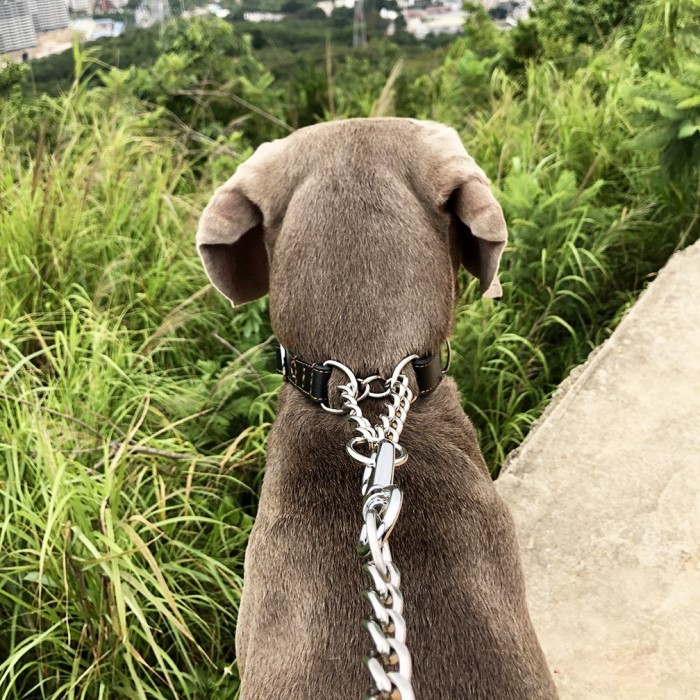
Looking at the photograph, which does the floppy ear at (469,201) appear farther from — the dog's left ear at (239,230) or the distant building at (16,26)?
the distant building at (16,26)

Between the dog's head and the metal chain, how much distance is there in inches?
3.9

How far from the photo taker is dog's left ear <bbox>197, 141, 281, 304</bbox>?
1.92 m

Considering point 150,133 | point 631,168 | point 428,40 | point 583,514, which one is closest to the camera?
point 583,514

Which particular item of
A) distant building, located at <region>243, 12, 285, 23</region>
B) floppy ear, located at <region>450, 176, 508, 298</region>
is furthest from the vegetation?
distant building, located at <region>243, 12, 285, 23</region>

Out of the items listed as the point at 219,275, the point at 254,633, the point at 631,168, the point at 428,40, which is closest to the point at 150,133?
the point at 631,168

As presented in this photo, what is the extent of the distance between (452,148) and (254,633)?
50.1 inches

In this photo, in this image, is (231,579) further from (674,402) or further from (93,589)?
(674,402)

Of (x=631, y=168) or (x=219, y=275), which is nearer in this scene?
(x=219, y=275)

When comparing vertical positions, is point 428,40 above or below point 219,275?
below

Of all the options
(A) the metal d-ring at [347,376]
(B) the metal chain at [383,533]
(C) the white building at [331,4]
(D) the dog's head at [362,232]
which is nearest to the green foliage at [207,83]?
(C) the white building at [331,4]

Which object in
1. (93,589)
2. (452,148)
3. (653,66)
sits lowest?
(93,589)

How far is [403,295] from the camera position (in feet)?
5.63

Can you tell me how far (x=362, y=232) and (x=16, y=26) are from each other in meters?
4.62

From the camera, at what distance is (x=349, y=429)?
1685mm
